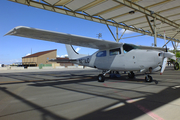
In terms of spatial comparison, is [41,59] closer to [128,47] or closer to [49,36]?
[49,36]

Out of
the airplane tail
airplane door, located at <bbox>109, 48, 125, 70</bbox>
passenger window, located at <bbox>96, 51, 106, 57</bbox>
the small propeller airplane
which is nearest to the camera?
the small propeller airplane

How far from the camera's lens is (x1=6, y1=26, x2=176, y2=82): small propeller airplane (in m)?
7.07

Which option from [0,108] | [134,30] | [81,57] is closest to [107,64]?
[81,57]

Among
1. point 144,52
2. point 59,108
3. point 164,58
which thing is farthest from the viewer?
point 144,52

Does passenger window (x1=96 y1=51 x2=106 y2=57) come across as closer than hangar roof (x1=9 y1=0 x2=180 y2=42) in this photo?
Yes

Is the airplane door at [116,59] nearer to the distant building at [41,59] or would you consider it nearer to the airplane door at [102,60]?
the airplane door at [102,60]

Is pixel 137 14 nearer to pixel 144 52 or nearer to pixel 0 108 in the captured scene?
pixel 144 52

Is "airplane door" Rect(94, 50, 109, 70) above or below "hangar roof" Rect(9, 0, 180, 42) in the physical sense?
below

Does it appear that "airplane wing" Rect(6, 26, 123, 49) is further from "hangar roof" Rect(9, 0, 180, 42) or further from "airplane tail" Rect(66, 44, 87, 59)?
"hangar roof" Rect(9, 0, 180, 42)

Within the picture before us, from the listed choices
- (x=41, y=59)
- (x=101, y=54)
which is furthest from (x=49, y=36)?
(x=41, y=59)

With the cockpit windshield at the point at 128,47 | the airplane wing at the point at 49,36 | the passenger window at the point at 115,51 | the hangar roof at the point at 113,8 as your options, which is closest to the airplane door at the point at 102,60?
the passenger window at the point at 115,51

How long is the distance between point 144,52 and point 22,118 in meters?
7.25

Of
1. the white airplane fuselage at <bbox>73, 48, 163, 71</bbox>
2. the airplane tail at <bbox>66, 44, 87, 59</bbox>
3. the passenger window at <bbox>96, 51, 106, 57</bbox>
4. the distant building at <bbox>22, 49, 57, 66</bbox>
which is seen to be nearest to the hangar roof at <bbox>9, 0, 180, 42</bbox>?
the airplane tail at <bbox>66, 44, 87, 59</bbox>

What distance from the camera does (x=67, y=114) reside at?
10.1 ft
